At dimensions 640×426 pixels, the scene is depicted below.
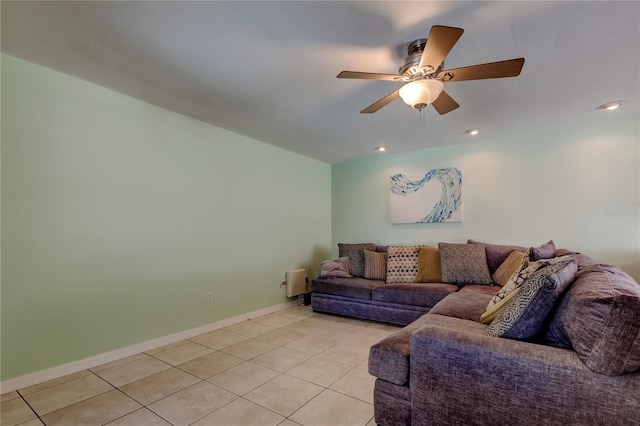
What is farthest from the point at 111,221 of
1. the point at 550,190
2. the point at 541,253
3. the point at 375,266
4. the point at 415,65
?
the point at 550,190

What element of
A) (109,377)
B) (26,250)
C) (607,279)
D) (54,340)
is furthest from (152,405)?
(607,279)

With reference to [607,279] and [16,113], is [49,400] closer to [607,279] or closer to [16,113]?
[16,113]

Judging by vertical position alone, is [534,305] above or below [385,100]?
below

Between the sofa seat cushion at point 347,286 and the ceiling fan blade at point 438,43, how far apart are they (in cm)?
260

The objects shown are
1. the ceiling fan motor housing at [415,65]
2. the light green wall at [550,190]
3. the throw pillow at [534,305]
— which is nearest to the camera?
the throw pillow at [534,305]

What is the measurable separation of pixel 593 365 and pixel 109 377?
2.98m

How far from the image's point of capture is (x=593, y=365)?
1.07m

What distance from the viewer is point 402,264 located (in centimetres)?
378

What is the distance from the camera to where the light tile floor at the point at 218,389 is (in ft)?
5.63

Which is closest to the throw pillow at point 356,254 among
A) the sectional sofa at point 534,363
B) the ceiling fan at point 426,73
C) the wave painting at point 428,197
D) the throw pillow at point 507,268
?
the wave painting at point 428,197

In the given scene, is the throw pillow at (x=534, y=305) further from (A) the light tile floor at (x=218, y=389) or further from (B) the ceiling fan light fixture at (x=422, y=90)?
(B) the ceiling fan light fixture at (x=422, y=90)

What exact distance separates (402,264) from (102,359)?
3.32 m

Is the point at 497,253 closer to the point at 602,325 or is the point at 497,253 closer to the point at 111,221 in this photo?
the point at 602,325

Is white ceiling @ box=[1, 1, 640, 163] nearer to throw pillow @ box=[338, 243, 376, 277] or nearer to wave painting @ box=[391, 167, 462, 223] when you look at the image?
wave painting @ box=[391, 167, 462, 223]
